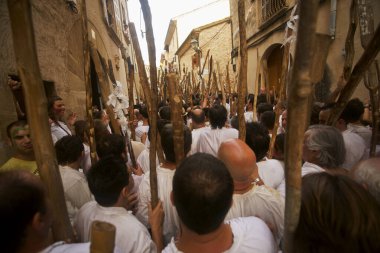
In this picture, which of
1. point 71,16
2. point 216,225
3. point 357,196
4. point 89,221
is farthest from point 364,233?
point 71,16

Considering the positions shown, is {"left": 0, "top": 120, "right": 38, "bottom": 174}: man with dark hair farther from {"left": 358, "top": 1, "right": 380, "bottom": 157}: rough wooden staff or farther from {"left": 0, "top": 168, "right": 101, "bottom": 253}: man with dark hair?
{"left": 358, "top": 1, "right": 380, "bottom": 157}: rough wooden staff

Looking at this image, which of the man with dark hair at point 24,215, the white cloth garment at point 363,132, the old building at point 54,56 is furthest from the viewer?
the old building at point 54,56

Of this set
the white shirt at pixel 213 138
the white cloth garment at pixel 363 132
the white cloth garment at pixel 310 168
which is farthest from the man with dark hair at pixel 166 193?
the white cloth garment at pixel 363 132

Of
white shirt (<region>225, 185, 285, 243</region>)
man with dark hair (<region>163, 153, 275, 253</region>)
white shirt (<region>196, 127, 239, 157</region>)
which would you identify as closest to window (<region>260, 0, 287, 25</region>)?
white shirt (<region>196, 127, 239, 157</region>)

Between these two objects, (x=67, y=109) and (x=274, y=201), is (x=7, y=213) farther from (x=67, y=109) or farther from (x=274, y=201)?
(x=67, y=109)

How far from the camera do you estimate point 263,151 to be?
90.1 inches

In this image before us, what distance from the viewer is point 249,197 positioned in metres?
1.47

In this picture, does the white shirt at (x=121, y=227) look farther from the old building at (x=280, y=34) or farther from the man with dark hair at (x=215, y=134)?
the old building at (x=280, y=34)

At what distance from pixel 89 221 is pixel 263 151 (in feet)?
4.98

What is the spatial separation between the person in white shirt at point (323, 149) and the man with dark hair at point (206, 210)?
902 mm

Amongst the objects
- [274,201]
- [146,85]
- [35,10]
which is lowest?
[274,201]

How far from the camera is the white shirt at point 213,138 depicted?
133 inches

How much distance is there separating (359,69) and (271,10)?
9486mm

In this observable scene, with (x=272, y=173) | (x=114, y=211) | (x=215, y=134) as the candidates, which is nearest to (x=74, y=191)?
(x=114, y=211)
